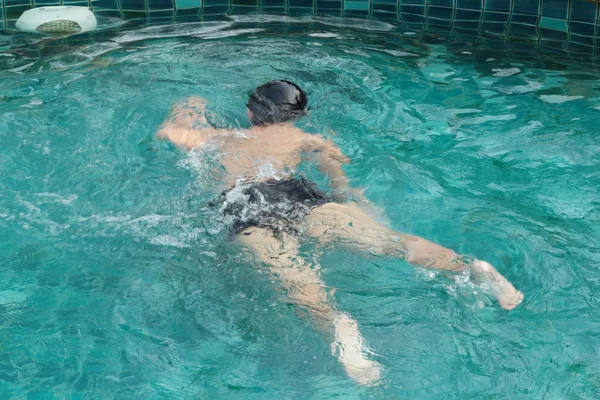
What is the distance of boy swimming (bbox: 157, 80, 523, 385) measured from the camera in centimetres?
321

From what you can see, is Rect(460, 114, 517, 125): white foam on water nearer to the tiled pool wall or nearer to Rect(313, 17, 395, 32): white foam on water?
the tiled pool wall

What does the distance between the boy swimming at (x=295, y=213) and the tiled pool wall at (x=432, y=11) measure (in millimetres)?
3207

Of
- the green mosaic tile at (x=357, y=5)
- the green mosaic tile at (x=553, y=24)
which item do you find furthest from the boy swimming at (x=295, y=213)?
the green mosaic tile at (x=553, y=24)

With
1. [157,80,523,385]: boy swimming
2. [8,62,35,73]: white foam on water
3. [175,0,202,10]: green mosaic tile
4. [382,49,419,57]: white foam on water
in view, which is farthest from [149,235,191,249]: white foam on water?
[175,0,202,10]: green mosaic tile

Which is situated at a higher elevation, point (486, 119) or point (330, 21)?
point (330, 21)

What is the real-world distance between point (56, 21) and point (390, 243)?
4.88m

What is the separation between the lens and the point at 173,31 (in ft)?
23.4

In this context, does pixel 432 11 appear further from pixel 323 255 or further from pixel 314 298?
pixel 314 298

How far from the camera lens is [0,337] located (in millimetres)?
3096

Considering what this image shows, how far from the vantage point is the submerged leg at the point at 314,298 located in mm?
2902

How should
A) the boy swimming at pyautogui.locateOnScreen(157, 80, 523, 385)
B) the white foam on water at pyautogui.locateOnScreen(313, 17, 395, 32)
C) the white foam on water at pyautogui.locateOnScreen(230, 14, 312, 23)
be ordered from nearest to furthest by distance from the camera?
the boy swimming at pyautogui.locateOnScreen(157, 80, 523, 385)
the white foam on water at pyautogui.locateOnScreen(313, 17, 395, 32)
the white foam on water at pyautogui.locateOnScreen(230, 14, 312, 23)

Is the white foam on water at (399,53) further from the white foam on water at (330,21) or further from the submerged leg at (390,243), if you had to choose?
the submerged leg at (390,243)

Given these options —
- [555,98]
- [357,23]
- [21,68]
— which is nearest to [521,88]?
[555,98]

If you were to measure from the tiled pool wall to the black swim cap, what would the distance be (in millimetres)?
3525
